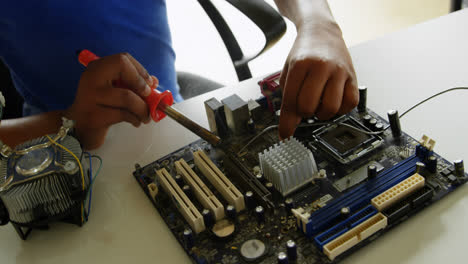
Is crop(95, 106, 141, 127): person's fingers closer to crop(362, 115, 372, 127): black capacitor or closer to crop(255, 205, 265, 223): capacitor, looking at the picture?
crop(255, 205, 265, 223): capacitor

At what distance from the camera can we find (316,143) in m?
1.36

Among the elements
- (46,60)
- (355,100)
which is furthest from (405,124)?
(46,60)

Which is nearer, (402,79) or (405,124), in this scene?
(405,124)

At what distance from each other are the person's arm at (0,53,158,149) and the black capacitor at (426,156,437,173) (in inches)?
35.4

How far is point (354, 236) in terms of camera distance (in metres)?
1.08

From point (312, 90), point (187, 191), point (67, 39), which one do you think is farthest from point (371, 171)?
point (67, 39)

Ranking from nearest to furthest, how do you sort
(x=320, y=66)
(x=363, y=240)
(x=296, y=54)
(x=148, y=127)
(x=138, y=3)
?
(x=363, y=240) < (x=320, y=66) < (x=296, y=54) < (x=148, y=127) < (x=138, y=3)

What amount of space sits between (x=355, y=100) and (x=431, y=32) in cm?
76

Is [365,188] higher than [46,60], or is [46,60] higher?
[46,60]

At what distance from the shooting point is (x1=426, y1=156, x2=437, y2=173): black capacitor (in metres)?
1.19

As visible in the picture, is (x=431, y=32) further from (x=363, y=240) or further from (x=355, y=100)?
(x=363, y=240)

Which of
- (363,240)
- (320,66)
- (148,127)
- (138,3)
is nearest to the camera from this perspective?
(363,240)

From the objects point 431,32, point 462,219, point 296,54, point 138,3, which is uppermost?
point 138,3

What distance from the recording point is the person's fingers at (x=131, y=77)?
1.41m
